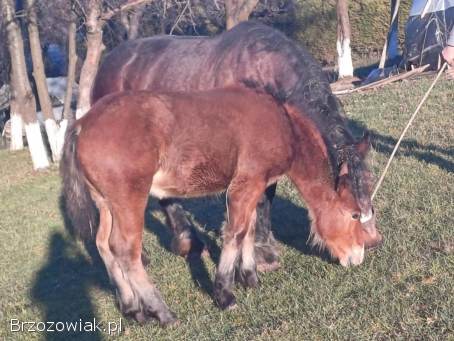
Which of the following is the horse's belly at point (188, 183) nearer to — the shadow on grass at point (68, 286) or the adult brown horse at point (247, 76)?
the adult brown horse at point (247, 76)

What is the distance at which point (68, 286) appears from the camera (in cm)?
659

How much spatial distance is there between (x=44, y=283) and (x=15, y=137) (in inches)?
462

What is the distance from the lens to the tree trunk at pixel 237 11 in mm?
14031

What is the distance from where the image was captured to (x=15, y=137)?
1783 centimetres

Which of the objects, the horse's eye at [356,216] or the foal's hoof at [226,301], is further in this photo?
the horse's eye at [356,216]

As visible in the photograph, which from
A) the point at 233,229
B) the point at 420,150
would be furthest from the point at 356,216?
the point at 420,150

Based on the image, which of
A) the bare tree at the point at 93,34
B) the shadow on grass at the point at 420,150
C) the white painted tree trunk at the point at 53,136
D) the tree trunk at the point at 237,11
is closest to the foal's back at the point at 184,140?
the shadow on grass at the point at 420,150

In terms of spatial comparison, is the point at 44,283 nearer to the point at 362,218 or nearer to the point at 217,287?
the point at 217,287

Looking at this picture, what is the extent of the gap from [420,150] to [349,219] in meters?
3.73

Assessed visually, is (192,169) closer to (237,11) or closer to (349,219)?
(349,219)

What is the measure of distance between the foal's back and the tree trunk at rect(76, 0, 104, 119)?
28.4 ft

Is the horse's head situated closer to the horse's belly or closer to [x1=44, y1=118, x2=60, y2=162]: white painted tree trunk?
the horse's belly

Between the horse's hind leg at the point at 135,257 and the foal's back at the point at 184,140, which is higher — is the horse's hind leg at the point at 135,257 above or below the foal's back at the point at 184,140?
below

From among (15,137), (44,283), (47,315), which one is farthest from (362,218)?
(15,137)
